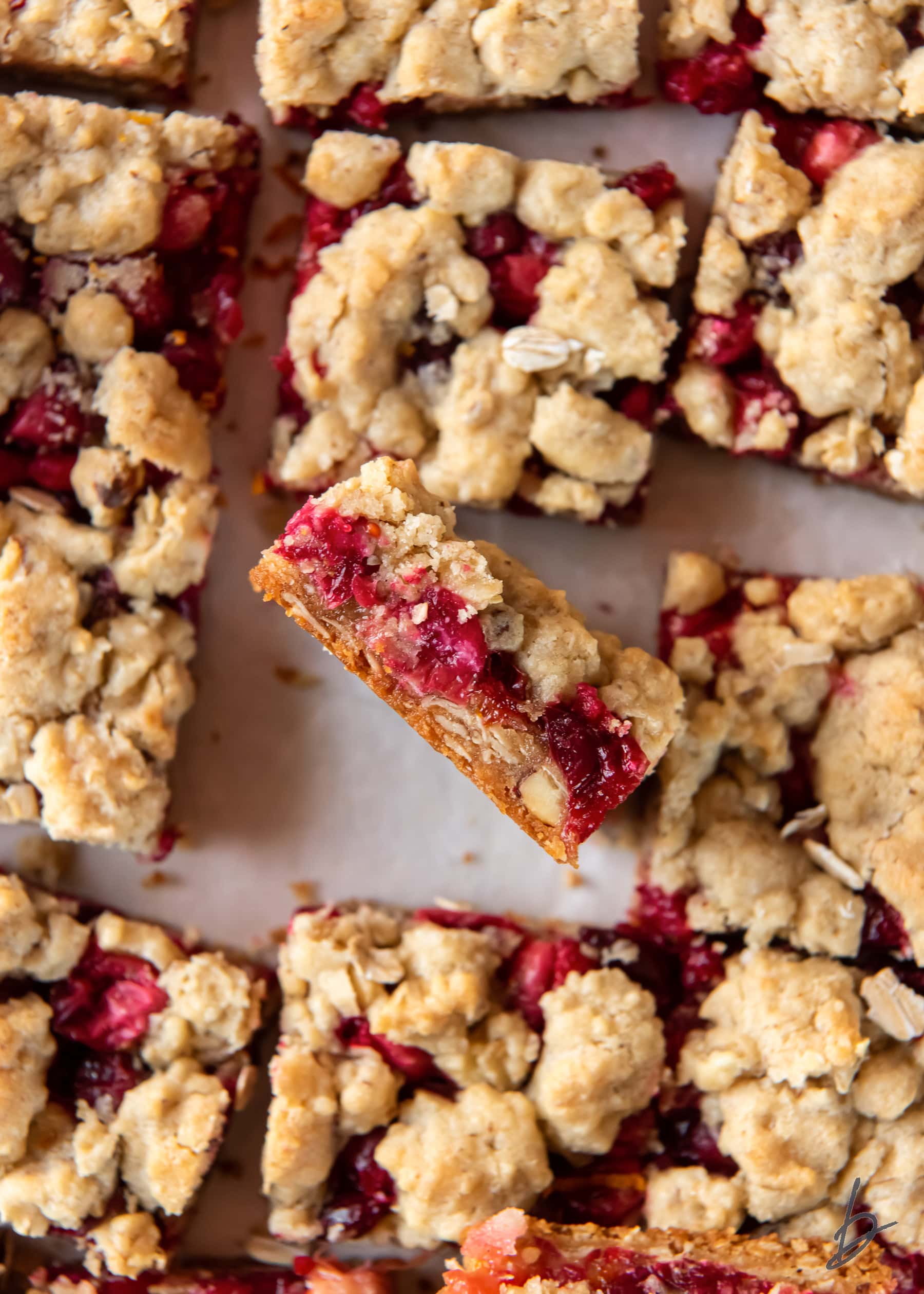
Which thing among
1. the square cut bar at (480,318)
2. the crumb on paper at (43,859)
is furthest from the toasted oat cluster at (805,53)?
the crumb on paper at (43,859)

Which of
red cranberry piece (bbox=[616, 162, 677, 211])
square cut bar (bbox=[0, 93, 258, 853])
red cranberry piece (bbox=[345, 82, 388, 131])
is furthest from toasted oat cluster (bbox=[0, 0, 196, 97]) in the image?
red cranberry piece (bbox=[616, 162, 677, 211])

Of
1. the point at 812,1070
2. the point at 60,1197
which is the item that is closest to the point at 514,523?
the point at 812,1070

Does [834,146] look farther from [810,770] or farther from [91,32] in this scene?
[91,32]

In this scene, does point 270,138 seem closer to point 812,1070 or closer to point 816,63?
point 816,63

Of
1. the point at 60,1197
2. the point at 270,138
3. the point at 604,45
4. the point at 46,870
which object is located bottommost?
the point at 60,1197

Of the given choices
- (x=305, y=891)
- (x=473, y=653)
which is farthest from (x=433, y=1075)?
(x=473, y=653)

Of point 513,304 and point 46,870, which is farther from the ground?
point 513,304

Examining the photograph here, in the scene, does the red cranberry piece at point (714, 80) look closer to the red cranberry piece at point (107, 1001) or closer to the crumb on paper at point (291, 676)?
the crumb on paper at point (291, 676)
